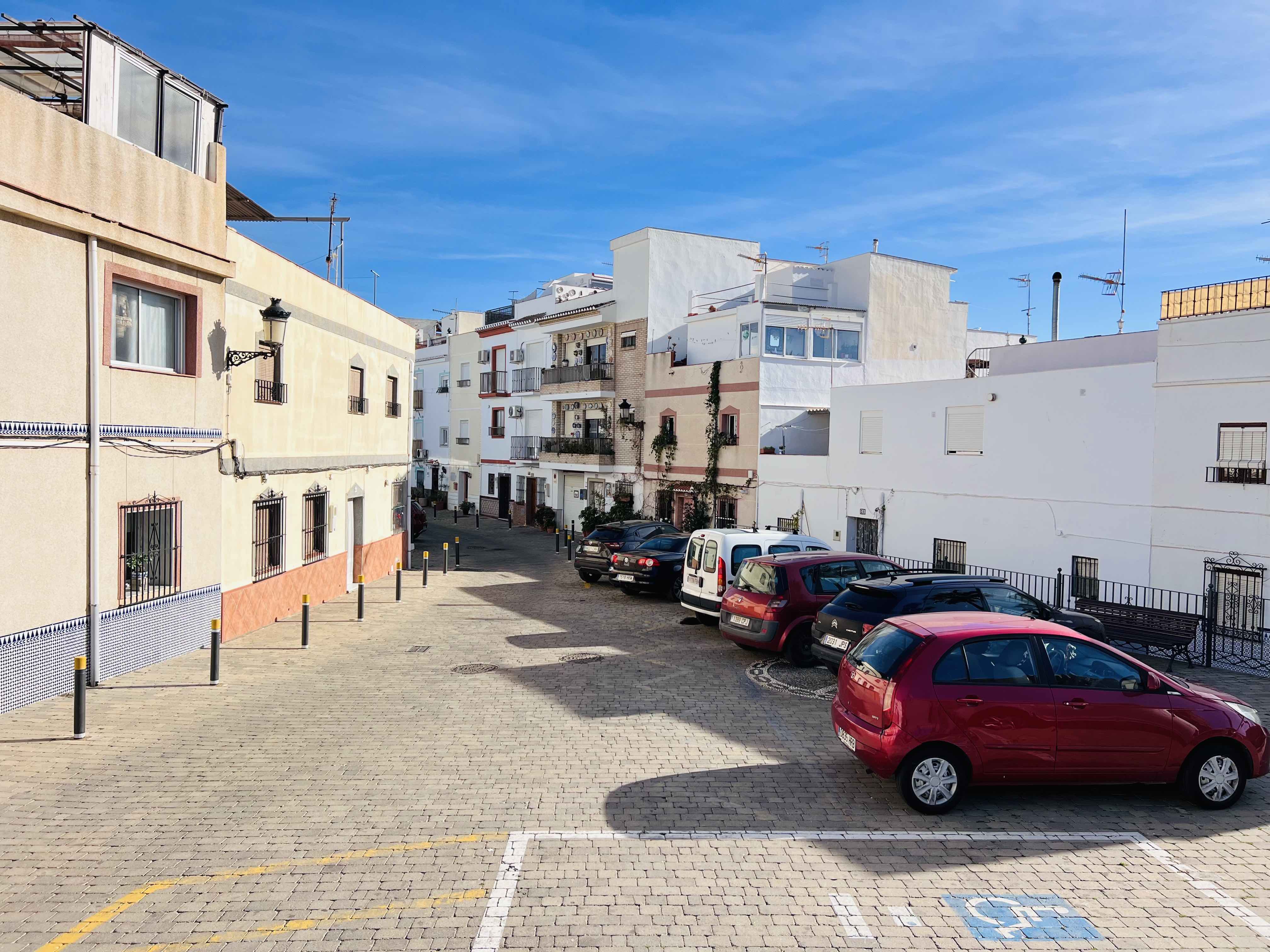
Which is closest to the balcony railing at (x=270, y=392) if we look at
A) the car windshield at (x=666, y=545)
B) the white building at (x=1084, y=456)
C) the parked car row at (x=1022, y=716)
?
the car windshield at (x=666, y=545)

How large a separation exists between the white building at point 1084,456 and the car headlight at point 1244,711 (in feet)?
27.4

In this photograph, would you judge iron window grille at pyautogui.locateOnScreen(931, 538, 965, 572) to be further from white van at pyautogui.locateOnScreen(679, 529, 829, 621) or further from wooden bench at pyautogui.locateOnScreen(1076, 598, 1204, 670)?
wooden bench at pyautogui.locateOnScreen(1076, 598, 1204, 670)

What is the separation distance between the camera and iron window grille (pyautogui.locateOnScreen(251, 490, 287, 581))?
15141mm

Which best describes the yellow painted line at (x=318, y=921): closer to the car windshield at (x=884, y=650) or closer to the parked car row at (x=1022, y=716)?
the parked car row at (x=1022, y=716)

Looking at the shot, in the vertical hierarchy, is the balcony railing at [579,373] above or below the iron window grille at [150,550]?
above

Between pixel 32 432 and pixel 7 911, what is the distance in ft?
20.2

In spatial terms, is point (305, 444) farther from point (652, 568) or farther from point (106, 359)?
point (652, 568)

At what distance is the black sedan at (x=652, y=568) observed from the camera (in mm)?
19453

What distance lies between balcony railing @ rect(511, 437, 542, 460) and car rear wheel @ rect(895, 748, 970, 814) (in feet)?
109

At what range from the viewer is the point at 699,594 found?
1597 cm

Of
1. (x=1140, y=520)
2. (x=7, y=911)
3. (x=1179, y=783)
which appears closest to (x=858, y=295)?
(x=1140, y=520)

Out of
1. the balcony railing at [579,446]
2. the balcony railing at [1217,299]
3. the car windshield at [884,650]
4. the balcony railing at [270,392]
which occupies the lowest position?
the car windshield at [884,650]

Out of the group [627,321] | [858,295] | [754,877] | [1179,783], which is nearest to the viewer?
[754,877]

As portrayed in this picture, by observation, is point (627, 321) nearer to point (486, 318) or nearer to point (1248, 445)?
point (486, 318)
